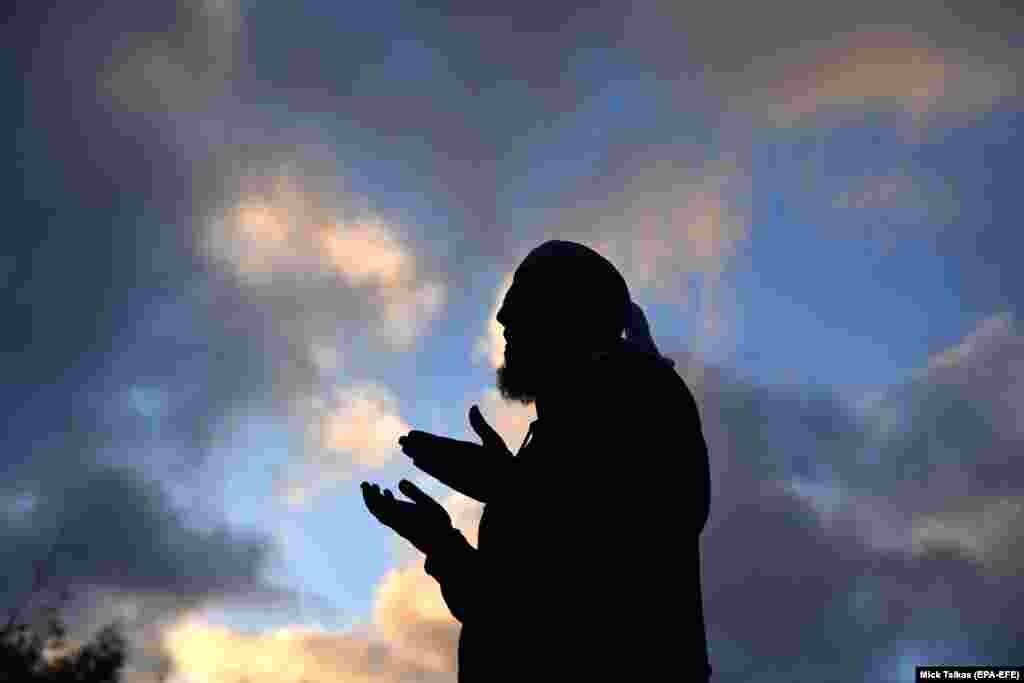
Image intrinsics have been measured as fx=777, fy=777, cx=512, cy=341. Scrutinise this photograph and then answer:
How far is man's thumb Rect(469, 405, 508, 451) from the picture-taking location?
15.1 feet

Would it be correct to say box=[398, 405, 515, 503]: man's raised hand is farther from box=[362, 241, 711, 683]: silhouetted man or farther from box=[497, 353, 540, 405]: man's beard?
box=[497, 353, 540, 405]: man's beard

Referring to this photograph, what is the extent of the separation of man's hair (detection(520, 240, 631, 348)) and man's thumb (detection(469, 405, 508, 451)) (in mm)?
854

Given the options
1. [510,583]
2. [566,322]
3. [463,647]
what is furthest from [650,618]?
[566,322]

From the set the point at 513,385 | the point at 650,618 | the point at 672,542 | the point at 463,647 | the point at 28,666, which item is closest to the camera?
the point at 650,618

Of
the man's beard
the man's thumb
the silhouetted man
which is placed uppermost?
the man's beard

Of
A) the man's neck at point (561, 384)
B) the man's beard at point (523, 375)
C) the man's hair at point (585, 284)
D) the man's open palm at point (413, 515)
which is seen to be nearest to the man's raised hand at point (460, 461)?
the man's open palm at point (413, 515)

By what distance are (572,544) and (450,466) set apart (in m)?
0.86

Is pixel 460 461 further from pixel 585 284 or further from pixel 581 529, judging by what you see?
pixel 585 284

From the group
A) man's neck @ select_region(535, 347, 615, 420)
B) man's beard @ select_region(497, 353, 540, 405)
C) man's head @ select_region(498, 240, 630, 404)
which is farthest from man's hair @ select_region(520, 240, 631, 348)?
man's beard @ select_region(497, 353, 540, 405)

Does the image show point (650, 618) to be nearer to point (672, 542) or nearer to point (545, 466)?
point (672, 542)

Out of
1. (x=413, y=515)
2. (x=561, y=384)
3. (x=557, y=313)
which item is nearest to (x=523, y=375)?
(x=561, y=384)

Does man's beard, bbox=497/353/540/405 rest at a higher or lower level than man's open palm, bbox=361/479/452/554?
higher

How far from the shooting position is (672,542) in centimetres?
387

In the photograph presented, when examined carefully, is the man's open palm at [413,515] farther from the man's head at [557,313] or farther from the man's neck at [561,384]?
the man's head at [557,313]
